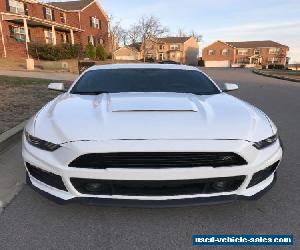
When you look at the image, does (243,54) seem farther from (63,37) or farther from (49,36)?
(49,36)

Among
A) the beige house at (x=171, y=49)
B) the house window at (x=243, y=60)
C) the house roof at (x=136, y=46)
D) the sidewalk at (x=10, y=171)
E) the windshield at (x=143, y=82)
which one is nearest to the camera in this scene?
the sidewalk at (x=10, y=171)

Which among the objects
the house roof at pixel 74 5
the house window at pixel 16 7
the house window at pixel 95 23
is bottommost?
the house window at pixel 95 23

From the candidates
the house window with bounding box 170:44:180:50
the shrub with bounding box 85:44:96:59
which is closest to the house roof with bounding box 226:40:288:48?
the house window with bounding box 170:44:180:50

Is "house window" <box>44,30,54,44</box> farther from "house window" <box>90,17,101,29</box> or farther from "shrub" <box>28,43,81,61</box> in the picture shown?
"house window" <box>90,17,101,29</box>

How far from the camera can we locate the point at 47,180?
2.55m

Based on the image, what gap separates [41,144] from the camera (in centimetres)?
256

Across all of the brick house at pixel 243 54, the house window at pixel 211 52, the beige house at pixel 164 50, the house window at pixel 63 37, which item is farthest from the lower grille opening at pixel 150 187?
the house window at pixel 211 52

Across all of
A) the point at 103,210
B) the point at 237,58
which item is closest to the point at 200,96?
the point at 103,210

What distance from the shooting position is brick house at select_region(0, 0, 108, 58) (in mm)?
29703

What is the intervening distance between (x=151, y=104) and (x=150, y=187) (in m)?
0.93

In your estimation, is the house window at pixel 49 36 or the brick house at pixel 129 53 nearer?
the house window at pixel 49 36

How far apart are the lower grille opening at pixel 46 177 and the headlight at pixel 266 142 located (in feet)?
5.22

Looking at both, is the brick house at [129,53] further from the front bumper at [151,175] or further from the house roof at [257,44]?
the front bumper at [151,175]

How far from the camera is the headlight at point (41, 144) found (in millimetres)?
2467
